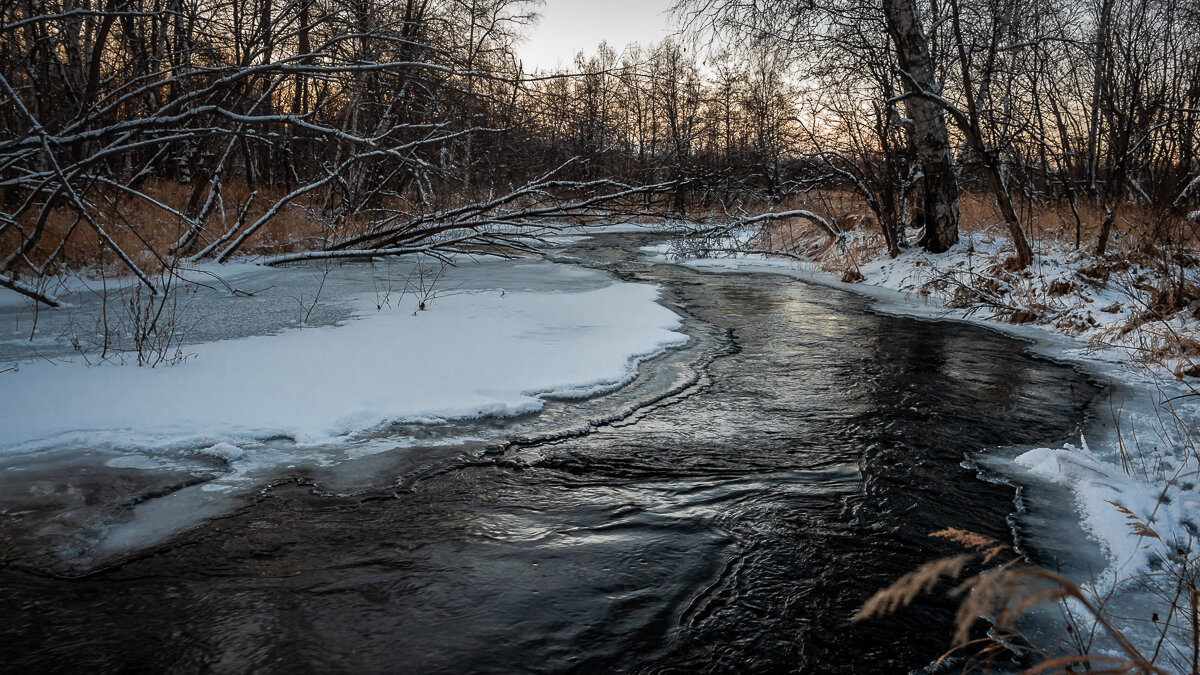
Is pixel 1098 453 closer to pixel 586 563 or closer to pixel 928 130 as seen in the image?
pixel 586 563

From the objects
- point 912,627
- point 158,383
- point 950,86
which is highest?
point 950,86

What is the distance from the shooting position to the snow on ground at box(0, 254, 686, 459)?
334 centimetres

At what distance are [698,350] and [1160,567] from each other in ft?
11.3

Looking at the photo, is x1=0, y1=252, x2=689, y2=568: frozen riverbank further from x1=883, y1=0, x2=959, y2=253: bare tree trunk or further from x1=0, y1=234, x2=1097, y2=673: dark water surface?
x1=883, y1=0, x2=959, y2=253: bare tree trunk

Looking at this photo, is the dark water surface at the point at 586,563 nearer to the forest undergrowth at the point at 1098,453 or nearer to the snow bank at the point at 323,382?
the forest undergrowth at the point at 1098,453

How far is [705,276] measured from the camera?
10.6 metres

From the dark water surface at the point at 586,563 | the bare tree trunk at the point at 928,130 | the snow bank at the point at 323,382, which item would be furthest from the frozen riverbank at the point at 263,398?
the bare tree trunk at the point at 928,130

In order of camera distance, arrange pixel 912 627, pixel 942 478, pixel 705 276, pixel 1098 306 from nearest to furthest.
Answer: pixel 912 627 < pixel 942 478 < pixel 1098 306 < pixel 705 276

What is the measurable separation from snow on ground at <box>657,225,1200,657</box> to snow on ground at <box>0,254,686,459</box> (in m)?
2.50

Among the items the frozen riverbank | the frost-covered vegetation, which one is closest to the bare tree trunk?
the frost-covered vegetation

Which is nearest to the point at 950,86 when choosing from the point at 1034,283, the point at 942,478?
the point at 1034,283

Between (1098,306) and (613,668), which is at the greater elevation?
(1098,306)

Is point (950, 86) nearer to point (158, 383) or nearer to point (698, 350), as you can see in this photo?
point (698, 350)

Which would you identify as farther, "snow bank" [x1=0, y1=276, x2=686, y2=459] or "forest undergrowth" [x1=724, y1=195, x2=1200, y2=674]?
"snow bank" [x1=0, y1=276, x2=686, y2=459]
